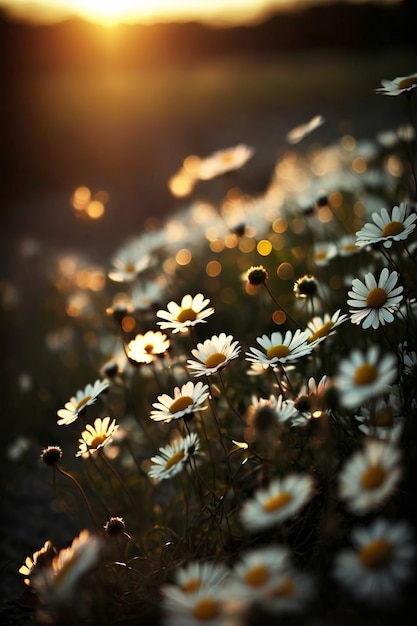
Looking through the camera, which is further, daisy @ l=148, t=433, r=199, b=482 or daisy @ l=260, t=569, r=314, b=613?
daisy @ l=148, t=433, r=199, b=482

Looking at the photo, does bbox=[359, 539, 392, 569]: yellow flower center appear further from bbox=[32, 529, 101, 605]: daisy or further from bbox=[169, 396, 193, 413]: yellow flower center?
bbox=[169, 396, 193, 413]: yellow flower center

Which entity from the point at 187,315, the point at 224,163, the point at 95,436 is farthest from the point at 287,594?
the point at 224,163

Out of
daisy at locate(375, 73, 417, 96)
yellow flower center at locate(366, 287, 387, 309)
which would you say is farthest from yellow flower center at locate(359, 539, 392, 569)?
daisy at locate(375, 73, 417, 96)

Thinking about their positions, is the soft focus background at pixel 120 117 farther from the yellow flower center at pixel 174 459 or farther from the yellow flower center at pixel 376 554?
the yellow flower center at pixel 376 554

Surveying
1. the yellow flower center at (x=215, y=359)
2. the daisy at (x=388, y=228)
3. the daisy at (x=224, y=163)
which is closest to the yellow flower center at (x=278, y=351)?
the yellow flower center at (x=215, y=359)

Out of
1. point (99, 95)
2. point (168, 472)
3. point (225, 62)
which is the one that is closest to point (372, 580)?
point (168, 472)

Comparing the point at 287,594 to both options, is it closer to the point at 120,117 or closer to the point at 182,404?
the point at 182,404
